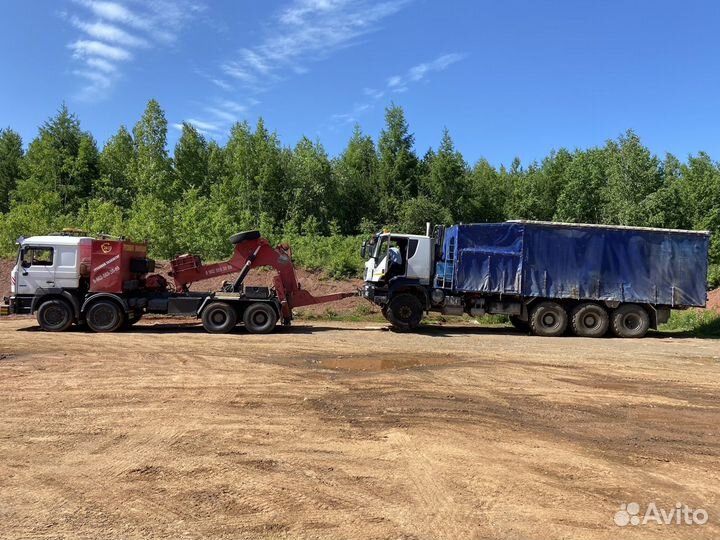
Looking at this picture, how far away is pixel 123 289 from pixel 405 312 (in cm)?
872

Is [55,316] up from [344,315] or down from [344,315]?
down

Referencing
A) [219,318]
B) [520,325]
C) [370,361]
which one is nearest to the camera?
[370,361]

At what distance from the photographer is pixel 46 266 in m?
15.3

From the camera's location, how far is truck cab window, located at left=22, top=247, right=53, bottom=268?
15.3m

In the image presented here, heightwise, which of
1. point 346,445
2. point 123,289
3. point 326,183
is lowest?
point 346,445

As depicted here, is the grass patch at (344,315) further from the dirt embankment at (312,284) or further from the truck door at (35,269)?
the truck door at (35,269)

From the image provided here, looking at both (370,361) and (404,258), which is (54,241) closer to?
(370,361)

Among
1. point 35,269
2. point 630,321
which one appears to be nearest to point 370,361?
point 630,321

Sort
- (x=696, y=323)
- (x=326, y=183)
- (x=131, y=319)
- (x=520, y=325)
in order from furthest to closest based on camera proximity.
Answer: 1. (x=326, y=183)
2. (x=696, y=323)
3. (x=520, y=325)
4. (x=131, y=319)

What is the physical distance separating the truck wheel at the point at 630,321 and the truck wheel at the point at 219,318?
488 inches

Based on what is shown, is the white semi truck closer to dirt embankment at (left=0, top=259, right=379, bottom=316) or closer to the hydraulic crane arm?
the hydraulic crane arm

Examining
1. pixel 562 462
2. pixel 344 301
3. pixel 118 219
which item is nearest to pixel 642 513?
pixel 562 462

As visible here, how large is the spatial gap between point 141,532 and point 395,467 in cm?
249

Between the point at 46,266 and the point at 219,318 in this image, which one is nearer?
the point at 46,266
